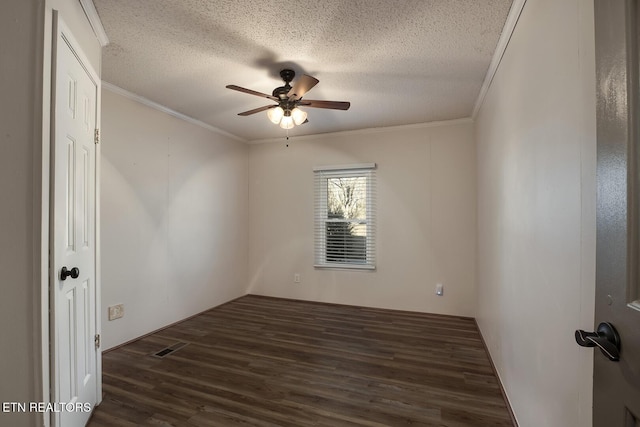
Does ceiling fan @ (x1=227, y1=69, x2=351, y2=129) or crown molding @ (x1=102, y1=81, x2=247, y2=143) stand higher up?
crown molding @ (x1=102, y1=81, x2=247, y2=143)

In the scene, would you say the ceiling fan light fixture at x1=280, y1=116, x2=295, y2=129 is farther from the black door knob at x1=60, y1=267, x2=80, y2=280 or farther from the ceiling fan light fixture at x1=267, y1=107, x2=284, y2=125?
the black door knob at x1=60, y1=267, x2=80, y2=280

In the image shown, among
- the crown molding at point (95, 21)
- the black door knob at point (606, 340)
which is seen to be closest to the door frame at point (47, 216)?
the crown molding at point (95, 21)

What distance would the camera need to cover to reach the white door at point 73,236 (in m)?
1.40

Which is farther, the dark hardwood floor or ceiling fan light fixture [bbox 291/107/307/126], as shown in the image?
ceiling fan light fixture [bbox 291/107/307/126]

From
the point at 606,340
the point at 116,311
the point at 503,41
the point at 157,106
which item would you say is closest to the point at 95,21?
the point at 157,106

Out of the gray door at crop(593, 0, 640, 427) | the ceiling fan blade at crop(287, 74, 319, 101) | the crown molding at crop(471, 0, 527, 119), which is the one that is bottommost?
the gray door at crop(593, 0, 640, 427)

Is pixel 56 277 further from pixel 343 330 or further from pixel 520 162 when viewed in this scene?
pixel 343 330

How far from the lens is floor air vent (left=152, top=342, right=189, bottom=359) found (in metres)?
2.75

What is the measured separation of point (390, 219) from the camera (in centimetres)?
415

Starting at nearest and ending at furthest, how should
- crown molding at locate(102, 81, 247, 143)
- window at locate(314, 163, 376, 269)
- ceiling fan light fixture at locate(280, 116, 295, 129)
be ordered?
ceiling fan light fixture at locate(280, 116, 295, 129) < crown molding at locate(102, 81, 247, 143) < window at locate(314, 163, 376, 269)

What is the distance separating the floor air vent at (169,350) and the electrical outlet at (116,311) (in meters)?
0.55

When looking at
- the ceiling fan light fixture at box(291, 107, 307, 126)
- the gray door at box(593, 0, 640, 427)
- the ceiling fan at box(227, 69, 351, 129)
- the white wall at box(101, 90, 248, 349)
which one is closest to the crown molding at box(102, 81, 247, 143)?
the white wall at box(101, 90, 248, 349)

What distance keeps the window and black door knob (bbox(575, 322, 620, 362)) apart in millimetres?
3493

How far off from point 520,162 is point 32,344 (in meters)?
2.57
